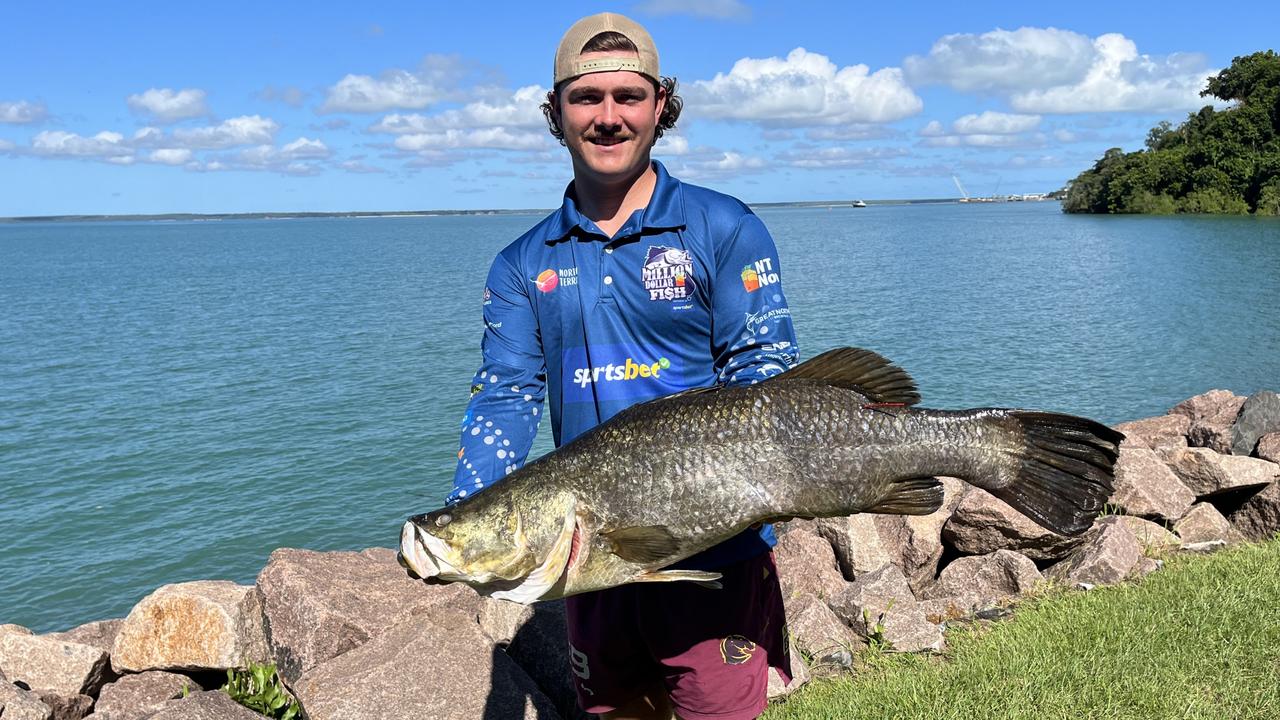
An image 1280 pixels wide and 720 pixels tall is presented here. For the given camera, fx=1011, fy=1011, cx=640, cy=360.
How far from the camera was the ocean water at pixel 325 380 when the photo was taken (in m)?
14.2

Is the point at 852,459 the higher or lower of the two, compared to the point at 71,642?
higher

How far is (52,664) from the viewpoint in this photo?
7680mm

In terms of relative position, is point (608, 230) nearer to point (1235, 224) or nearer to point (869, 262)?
point (869, 262)

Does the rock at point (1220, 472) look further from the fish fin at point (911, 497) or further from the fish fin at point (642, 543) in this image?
the fish fin at point (642, 543)

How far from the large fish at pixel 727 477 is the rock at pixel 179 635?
4898 millimetres

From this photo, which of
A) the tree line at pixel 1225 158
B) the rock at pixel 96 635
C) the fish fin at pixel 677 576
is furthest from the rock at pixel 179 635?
the tree line at pixel 1225 158

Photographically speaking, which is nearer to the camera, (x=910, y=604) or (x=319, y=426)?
(x=910, y=604)

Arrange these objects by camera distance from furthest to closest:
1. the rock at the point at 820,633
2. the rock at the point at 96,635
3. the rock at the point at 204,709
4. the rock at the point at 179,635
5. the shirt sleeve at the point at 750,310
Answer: the rock at the point at 96,635, the rock at the point at 179,635, the rock at the point at 820,633, the rock at the point at 204,709, the shirt sleeve at the point at 750,310

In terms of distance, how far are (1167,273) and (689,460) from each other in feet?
156

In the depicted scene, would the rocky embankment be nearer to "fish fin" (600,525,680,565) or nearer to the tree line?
"fish fin" (600,525,680,565)

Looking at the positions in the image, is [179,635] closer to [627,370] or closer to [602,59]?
[627,370]

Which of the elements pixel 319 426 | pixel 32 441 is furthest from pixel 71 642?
pixel 32 441

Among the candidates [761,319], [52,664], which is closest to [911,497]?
[761,319]

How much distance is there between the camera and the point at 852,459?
3.24 meters
